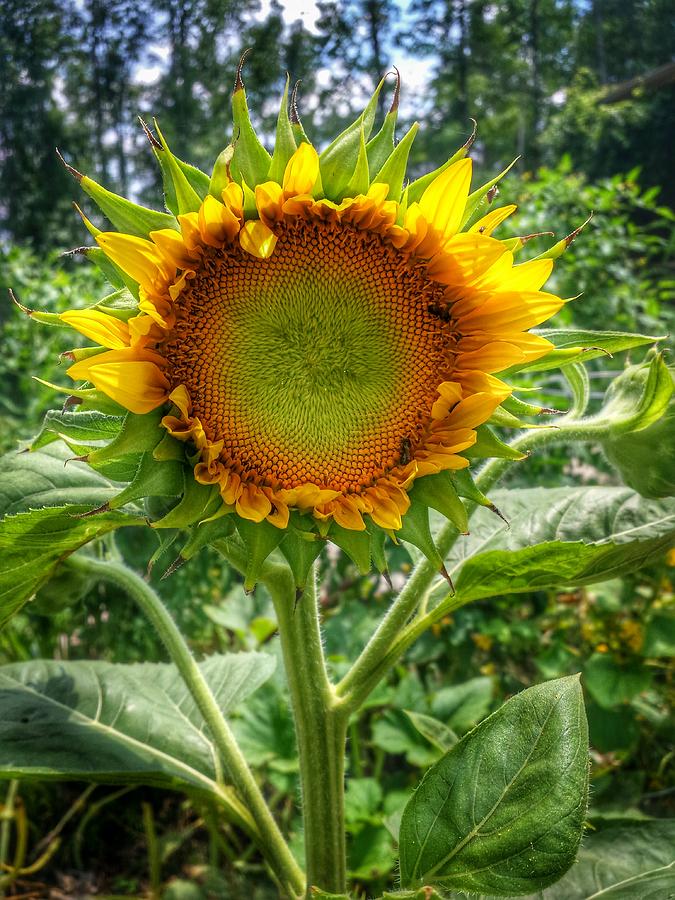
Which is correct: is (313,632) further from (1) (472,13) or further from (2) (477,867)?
(1) (472,13)

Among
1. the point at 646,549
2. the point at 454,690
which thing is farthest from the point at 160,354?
the point at 454,690

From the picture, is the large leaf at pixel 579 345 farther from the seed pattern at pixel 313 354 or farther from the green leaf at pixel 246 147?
the green leaf at pixel 246 147

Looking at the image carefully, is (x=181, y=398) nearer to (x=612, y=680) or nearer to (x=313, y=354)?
(x=313, y=354)

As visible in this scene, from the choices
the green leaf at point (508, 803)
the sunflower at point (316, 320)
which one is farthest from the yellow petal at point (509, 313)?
the green leaf at point (508, 803)

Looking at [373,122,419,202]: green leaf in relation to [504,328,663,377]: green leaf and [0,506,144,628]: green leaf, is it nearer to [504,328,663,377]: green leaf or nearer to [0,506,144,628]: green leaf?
[504,328,663,377]: green leaf

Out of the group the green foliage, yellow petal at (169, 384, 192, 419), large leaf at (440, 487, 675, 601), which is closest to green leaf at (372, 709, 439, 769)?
large leaf at (440, 487, 675, 601)
